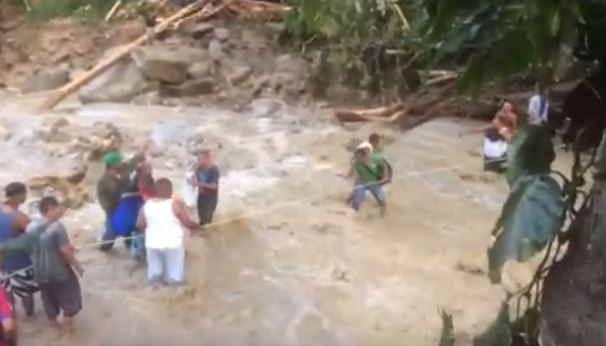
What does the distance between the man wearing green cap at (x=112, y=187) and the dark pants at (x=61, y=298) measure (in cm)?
68

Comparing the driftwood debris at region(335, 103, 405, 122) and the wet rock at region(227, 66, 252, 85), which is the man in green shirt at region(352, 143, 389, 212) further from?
the wet rock at region(227, 66, 252, 85)

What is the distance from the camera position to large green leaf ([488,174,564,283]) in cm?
225

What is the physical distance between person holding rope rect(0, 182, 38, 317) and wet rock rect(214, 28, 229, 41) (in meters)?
4.94

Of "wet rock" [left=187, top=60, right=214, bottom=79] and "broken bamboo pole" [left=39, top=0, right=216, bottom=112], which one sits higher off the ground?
"broken bamboo pole" [left=39, top=0, right=216, bottom=112]

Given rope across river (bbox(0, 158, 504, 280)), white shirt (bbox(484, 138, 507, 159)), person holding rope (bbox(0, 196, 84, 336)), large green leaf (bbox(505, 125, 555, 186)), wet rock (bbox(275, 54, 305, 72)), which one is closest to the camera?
large green leaf (bbox(505, 125, 555, 186))

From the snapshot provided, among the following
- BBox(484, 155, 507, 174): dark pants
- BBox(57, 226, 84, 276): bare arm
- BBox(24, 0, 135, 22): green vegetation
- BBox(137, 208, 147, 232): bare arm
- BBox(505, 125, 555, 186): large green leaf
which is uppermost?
BBox(24, 0, 135, 22): green vegetation

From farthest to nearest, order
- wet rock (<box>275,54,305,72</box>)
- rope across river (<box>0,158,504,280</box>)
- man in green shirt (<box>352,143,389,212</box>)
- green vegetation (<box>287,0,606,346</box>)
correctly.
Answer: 1. wet rock (<box>275,54,305,72</box>)
2. man in green shirt (<box>352,143,389,212</box>)
3. rope across river (<box>0,158,504,280</box>)
4. green vegetation (<box>287,0,606,346</box>)

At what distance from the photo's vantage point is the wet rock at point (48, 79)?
9.31 meters

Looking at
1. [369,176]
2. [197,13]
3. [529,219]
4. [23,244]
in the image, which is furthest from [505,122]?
[529,219]

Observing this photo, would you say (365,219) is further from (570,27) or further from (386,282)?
(570,27)

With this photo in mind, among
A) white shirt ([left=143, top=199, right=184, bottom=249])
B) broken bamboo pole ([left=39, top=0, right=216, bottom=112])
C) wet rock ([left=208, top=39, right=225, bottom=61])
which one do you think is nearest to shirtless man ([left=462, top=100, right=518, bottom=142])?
white shirt ([left=143, top=199, right=184, bottom=249])

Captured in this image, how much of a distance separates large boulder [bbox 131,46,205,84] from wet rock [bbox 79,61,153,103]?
75 millimetres

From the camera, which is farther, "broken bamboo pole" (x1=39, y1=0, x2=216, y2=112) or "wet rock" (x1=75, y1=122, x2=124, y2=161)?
"broken bamboo pole" (x1=39, y1=0, x2=216, y2=112)

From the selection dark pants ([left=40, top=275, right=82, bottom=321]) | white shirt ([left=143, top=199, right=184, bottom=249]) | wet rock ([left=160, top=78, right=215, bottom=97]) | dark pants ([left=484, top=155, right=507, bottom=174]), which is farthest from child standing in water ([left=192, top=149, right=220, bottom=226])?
wet rock ([left=160, top=78, right=215, bottom=97])
